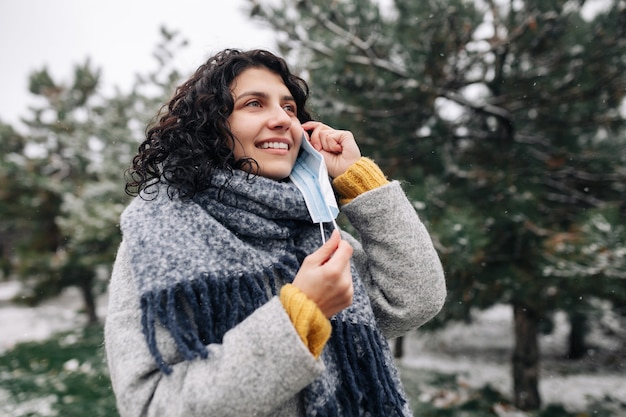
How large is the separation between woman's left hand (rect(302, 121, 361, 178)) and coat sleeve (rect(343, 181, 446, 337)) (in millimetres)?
147

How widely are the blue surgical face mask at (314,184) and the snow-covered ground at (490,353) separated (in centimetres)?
303

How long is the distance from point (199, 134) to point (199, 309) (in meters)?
0.51

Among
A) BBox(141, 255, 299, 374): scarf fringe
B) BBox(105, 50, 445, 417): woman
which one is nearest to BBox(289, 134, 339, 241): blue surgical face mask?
BBox(105, 50, 445, 417): woman

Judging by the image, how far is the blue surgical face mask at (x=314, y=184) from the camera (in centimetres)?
118

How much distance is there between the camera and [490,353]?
7199 mm

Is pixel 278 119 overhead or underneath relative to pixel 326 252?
overhead

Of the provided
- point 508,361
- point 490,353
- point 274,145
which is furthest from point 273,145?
point 490,353

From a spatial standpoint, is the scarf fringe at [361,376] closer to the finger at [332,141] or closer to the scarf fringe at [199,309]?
the scarf fringe at [199,309]

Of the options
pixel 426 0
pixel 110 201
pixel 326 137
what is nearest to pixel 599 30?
pixel 426 0

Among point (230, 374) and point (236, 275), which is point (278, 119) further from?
point (230, 374)

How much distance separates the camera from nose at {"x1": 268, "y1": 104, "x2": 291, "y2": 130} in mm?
1198

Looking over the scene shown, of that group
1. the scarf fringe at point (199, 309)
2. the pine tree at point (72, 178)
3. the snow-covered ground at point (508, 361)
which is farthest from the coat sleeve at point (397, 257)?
the pine tree at point (72, 178)

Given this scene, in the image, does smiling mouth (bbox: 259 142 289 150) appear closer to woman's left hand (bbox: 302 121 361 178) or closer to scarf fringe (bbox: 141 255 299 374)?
woman's left hand (bbox: 302 121 361 178)

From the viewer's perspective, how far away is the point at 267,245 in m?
1.16
